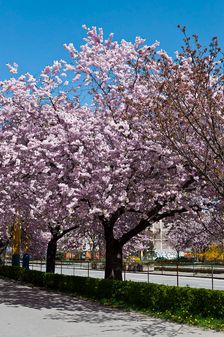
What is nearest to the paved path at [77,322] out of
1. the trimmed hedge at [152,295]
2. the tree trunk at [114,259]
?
the trimmed hedge at [152,295]

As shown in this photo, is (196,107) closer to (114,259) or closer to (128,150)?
(128,150)

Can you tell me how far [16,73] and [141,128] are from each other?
581cm

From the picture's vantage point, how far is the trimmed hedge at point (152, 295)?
519 inches

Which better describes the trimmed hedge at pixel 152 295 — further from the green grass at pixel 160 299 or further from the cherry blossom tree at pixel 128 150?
the cherry blossom tree at pixel 128 150

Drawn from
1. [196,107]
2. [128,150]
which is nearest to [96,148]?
[128,150]

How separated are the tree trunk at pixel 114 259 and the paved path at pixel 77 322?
1990 millimetres

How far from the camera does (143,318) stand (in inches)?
532

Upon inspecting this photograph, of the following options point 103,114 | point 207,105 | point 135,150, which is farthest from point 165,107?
point 103,114

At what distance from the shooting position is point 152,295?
1510 cm

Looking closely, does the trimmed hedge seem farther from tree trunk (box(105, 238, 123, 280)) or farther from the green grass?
tree trunk (box(105, 238, 123, 280))

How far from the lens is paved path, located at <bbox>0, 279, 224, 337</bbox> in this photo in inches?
432

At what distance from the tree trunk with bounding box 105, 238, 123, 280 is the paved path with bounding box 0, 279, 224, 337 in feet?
→ 6.53

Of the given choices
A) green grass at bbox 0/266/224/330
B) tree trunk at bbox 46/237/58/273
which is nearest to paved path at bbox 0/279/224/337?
green grass at bbox 0/266/224/330

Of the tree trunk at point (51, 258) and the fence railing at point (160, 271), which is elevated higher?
the tree trunk at point (51, 258)
